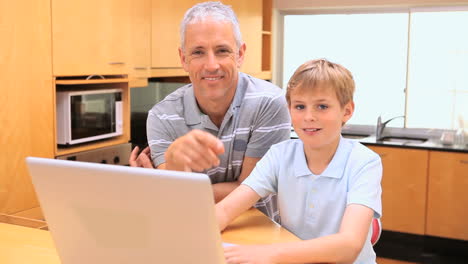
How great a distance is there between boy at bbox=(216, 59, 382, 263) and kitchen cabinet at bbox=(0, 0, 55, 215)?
4.46 feet

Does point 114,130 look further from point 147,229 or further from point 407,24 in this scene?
point 407,24

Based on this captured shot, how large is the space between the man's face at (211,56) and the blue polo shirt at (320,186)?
1.01 ft

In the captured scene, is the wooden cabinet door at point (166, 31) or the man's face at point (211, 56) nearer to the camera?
the man's face at point (211, 56)

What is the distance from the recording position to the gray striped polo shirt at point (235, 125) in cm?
181

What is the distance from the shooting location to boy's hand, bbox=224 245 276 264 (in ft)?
3.71

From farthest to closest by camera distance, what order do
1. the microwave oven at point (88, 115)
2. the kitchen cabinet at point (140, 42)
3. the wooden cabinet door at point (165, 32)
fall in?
the wooden cabinet door at point (165, 32) < the kitchen cabinet at point (140, 42) < the microwave oven at point (88, 115)

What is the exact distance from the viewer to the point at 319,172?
1.49 meters

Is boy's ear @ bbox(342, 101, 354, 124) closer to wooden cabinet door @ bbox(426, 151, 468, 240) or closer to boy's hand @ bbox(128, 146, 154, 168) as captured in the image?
boy's hand @ bbox(128, 146, 154, 168)

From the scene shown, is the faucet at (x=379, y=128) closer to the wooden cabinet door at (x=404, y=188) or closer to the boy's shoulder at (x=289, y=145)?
the wooden cabinet door at (x=404, y=188)

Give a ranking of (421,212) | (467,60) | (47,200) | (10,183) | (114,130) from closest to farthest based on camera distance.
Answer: (47,200) < (10,183) < (114,130) < (421,212) < (467,60)

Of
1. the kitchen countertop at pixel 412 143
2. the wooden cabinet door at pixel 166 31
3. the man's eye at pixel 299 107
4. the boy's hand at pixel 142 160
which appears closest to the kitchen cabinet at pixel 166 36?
the wooden cabinet door at pixel 166 31

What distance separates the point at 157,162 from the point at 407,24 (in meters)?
3.60

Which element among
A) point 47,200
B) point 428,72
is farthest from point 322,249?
point 428,72

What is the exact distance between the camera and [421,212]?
419 cm
